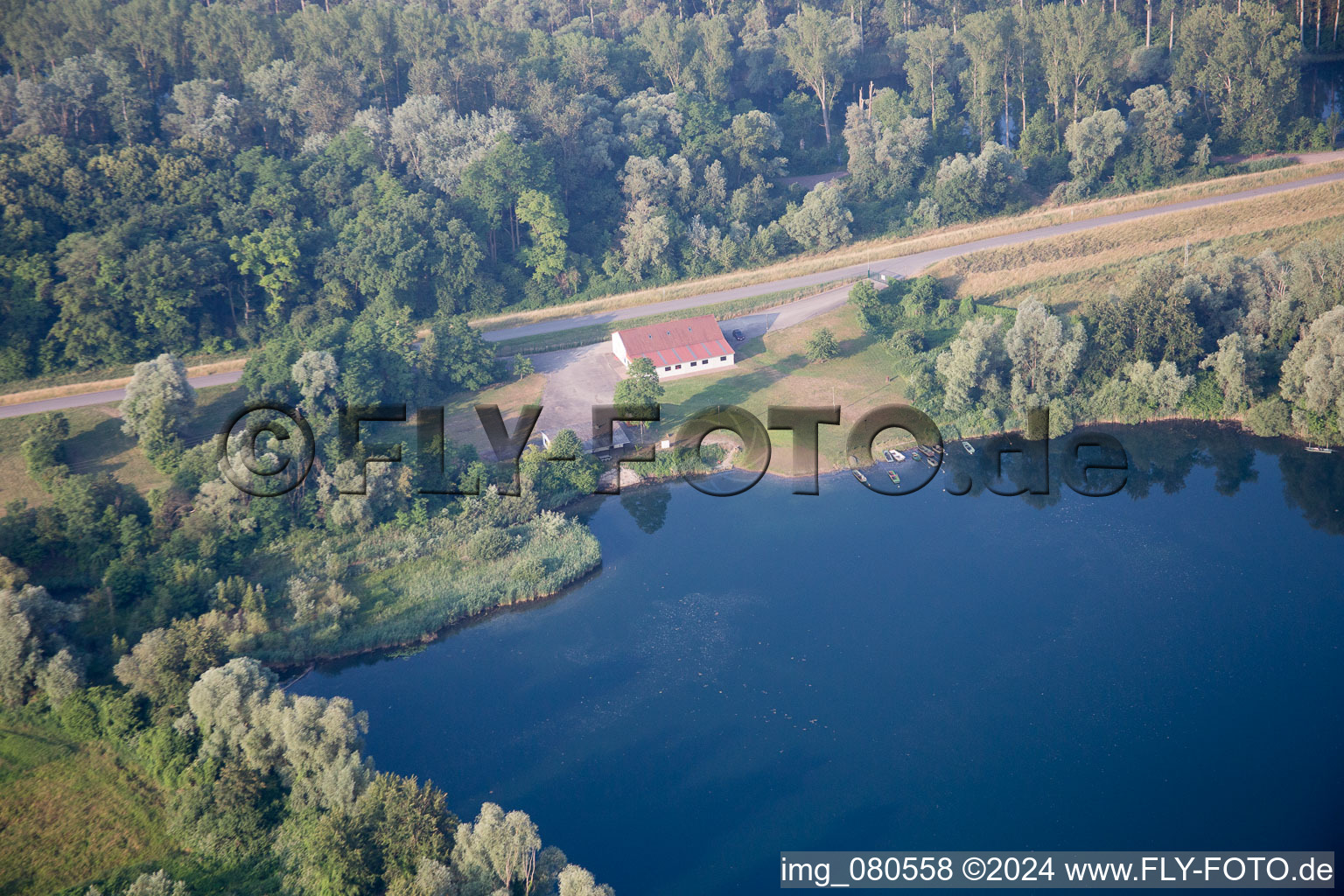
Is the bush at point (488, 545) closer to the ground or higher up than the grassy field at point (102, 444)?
closer to the ground

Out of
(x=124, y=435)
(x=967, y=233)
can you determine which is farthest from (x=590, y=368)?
(x=967, y=233)

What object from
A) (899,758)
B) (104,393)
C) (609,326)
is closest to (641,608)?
(899,758)

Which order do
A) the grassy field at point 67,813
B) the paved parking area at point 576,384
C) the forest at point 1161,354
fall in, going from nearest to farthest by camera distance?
1. the grassy field at point 67,813
2. the forest at point 1161,354
3. the paved parking area at point 576,384

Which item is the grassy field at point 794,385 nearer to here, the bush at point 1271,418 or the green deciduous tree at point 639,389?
the green deciduous tree at point 639,389

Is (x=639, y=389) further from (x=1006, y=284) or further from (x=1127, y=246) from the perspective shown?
(x=1127, y=246)

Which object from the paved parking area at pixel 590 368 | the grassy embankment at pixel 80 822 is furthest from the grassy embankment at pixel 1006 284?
the grassy embankment at pixel 80 822

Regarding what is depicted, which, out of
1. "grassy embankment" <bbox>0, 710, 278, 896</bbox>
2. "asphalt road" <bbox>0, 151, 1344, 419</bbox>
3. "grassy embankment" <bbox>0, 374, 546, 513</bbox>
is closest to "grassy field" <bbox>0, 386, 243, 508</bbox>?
"grassy embankment" <bbox>0, 374, 546, 513</bbox>
